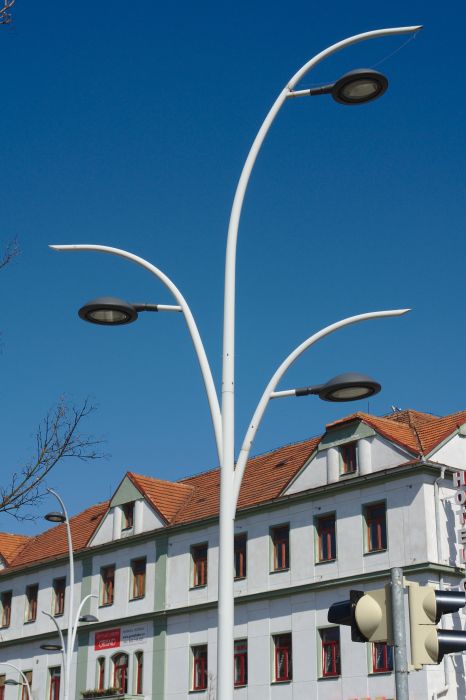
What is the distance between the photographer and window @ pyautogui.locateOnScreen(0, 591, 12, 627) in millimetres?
52034

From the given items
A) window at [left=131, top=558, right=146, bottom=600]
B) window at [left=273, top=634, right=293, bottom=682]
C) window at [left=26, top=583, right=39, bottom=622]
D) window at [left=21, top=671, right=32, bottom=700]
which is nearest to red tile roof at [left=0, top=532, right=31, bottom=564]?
window at [left=26, top=583, right=39, bottom=622]

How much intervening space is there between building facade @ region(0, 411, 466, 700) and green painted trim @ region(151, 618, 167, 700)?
5 centimetres

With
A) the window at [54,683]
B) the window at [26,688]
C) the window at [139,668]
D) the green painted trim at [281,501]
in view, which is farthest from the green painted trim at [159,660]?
the window at [26,688]

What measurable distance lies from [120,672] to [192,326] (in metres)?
34.9

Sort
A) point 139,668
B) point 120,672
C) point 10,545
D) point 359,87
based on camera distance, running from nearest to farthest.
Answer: point 359,87, point 139,668, point 120,672, point 10,545

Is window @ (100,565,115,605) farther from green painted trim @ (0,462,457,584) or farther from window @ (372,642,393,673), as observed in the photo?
window @ (372,642,393,673)

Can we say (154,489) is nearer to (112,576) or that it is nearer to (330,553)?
(112,576)

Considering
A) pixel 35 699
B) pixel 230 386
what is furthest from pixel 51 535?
pixel 230 386

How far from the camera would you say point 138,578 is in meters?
44.8

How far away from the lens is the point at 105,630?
149 ft

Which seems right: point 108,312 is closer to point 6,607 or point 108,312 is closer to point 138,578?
point 138,578

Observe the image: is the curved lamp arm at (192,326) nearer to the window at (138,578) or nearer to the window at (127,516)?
the window at (138,578)

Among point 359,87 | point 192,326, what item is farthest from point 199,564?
point 359,87

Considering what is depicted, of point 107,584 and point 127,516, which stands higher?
point 127,516
